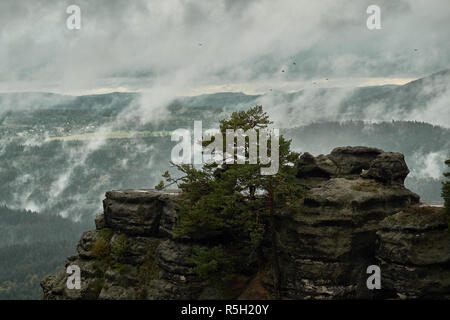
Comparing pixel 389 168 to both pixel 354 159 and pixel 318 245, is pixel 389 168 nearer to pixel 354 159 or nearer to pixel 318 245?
pixel 354 159

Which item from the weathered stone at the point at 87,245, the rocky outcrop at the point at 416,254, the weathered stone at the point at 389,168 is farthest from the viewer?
the weathered stone at the point at 87,245

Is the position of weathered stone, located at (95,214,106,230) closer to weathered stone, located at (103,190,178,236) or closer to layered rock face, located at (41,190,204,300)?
layered rock face, located at (41,190,204,300)

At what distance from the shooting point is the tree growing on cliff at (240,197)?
46.9m

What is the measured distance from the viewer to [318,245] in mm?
47219

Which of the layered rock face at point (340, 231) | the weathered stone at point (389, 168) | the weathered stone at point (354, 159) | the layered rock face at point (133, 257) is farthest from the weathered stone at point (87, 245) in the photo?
the weathered stone at point (389, 168)

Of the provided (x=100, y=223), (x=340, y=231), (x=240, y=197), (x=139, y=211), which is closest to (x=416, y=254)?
(x=340, y=231)

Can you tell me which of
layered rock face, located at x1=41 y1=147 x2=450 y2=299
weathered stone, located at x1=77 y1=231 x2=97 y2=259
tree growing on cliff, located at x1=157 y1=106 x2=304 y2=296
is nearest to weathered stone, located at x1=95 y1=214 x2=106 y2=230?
layered rock face, located at x1=41 y1=147 x2=450 y2=299

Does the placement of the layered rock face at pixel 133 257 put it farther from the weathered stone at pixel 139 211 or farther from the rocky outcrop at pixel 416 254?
the rocky outcrop at pixel 416 254

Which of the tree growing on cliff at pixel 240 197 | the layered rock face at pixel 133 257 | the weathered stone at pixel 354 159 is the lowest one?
the layered rock face at pixel 133 257

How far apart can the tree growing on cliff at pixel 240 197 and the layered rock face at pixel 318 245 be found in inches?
68.6

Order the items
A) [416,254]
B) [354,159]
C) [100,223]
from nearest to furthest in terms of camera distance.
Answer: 1. [416,254]
2. [354,159]
3. [100,223]

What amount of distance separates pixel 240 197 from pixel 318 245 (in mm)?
9805

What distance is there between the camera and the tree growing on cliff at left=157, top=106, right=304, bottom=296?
46.9 m
